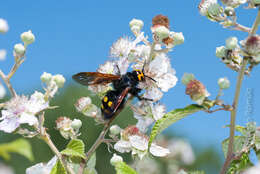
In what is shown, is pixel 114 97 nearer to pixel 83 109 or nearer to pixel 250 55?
pixel 83 109

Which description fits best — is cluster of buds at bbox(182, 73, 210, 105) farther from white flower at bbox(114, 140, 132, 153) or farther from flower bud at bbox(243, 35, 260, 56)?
white flower at bbox(114, 140, 132, 153)

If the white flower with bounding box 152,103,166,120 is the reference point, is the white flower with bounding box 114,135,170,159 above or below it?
below

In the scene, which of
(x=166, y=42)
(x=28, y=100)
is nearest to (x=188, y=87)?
(x=166, y=42)

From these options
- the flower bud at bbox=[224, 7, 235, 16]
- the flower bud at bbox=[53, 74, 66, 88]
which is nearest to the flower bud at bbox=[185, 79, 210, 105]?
the flower bud at bbox=[224, 7, 235, 16]

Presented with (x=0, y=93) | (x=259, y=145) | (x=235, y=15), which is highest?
(x=235, y=15)

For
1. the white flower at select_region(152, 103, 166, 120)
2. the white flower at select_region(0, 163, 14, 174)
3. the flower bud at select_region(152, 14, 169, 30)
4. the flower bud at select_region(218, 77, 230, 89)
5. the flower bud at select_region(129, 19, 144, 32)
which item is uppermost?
the flower bud at select_region(152, 14, 169, 30)

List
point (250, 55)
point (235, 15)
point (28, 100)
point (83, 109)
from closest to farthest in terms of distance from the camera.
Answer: point (250, 55), point (235, 15), point (28, 100), point (83, 109)

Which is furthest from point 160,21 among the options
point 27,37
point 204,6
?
point 27,37
